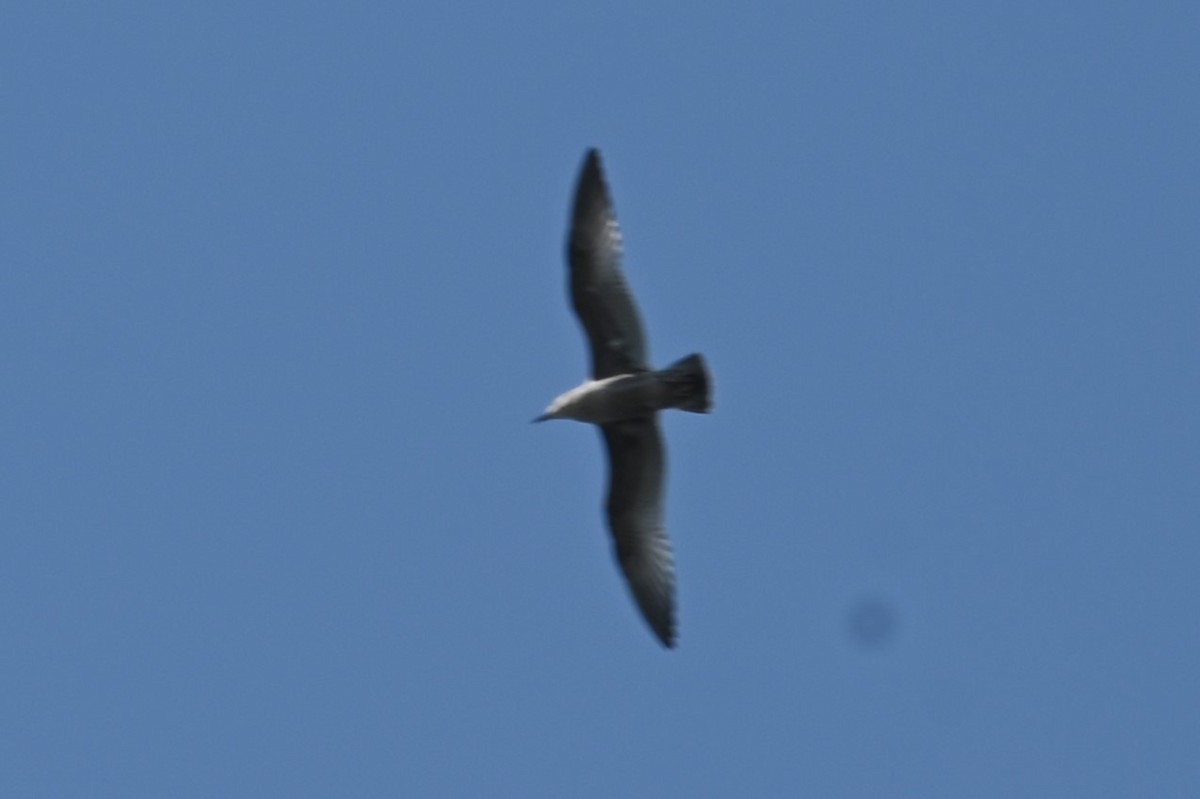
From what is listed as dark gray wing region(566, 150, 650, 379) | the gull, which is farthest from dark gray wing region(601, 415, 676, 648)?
dark gray wing region(566, 150, 650, 379)

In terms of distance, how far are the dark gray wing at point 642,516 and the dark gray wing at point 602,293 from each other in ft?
2.20

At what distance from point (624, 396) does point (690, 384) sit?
2.29 ft

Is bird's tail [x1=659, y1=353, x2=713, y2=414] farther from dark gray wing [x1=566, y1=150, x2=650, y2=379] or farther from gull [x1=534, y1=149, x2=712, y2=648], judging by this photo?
dark gray wing [x1=566, y1=150, x2=650, y2=379]

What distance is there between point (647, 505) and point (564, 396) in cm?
145

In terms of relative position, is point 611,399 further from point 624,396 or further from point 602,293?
point 602,293

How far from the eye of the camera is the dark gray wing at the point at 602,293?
24.2 m

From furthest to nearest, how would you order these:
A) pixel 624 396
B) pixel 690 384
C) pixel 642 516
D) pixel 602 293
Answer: pixel 642 516, pixel 602 293, pixel 624 396, pixel 690 384

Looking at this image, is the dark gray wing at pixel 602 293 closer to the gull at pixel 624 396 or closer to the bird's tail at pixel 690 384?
the gull at pixel 624 396

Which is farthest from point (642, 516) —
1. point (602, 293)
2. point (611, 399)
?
point (602, 293)

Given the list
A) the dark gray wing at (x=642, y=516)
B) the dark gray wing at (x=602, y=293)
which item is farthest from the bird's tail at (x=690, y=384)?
the dark gray wing at (x=642, y=516)

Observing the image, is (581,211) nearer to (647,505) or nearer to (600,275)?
(600,275)

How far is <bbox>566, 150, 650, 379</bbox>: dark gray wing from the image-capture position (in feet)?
79.5

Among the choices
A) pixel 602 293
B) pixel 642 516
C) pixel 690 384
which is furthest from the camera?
pixel 642 516

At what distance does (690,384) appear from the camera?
77.9ft
